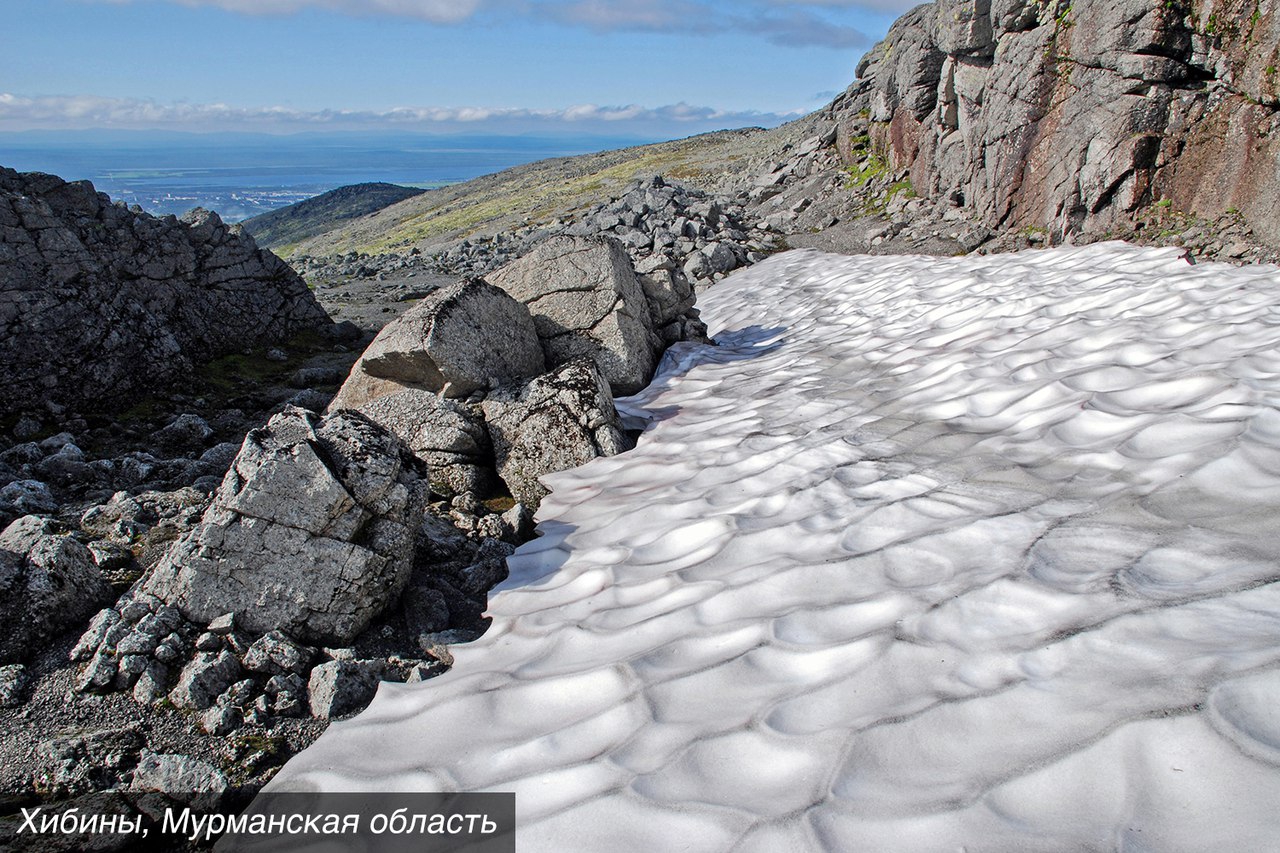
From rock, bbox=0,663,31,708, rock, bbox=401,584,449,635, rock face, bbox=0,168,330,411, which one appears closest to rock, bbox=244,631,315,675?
rock, bbox=401,584,449,635

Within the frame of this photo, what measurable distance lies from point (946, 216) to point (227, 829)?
25.8 meters

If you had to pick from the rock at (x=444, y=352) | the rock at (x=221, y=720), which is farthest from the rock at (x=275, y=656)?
the rock at (x=444, y=352)

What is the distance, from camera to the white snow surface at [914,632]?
3.35 m

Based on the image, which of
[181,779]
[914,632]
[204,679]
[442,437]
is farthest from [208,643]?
[914,632]

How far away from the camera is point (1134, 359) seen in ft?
29.3

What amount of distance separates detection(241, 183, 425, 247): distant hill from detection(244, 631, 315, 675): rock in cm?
9752

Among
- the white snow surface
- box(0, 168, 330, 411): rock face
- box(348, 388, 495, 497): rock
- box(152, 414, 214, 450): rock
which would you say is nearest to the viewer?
the white snow surface

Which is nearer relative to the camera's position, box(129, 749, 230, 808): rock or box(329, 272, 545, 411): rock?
box(129, 749, 230, 808): rock

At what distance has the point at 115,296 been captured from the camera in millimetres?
13172

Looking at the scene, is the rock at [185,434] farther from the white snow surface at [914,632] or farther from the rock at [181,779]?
the rock at [181,779]

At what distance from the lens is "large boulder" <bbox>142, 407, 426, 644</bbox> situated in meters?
5.98

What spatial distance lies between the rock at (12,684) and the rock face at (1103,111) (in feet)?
61.8

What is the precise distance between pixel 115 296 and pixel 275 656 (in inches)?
417

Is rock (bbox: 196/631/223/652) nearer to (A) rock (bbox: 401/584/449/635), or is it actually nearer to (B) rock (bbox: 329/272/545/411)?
(A) rock (bbox: 401/584/449/635)
